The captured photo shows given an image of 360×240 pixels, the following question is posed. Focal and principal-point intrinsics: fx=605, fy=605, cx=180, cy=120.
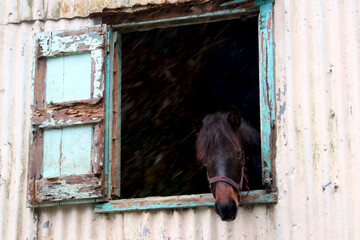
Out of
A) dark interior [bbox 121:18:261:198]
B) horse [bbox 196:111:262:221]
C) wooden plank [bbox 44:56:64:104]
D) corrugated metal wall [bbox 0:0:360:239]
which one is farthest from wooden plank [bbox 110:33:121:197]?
dark interior [bbox 121:18:261:198]

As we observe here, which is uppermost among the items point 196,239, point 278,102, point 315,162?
point 278,102

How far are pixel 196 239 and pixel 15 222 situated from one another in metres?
1.70

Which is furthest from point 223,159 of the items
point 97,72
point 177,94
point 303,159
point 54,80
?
point 177,94

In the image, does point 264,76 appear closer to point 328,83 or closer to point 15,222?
point 328,83

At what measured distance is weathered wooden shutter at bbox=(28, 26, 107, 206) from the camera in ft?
16.7

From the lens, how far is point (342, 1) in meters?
4.88

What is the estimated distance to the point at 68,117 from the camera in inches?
205

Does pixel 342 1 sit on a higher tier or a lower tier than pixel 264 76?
higher

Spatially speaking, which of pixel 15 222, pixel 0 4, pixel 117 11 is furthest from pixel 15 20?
pixel 15 222

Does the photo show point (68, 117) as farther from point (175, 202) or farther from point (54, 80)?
point (175, 202)

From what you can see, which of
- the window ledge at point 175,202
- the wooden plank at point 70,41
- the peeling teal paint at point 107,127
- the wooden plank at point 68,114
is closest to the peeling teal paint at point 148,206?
the window ledge at point 175,202

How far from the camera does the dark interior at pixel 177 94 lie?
750 centimetres

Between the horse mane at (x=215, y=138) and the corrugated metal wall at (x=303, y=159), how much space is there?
395 millimetres

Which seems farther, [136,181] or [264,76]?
[136,181]
